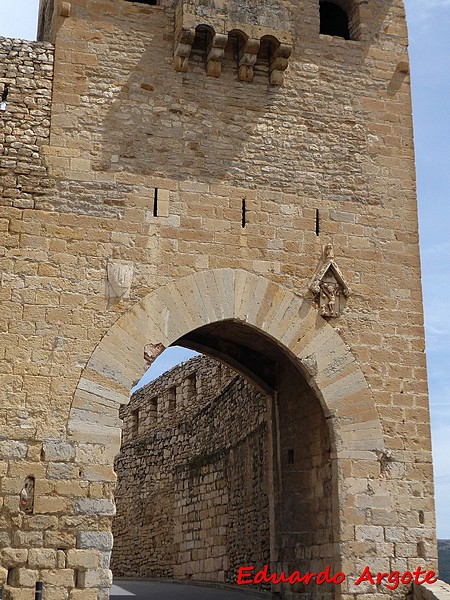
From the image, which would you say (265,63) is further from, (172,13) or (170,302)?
(170,302)

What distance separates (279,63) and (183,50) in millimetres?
1012

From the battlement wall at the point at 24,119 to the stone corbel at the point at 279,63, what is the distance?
87.5 inches

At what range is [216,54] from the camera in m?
8.61

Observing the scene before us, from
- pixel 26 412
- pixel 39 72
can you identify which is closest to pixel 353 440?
pixel 26 412

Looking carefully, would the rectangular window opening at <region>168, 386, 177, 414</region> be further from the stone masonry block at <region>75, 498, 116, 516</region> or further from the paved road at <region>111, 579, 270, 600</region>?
the stone masonry block at <region>75, 498, 116, 516</region>

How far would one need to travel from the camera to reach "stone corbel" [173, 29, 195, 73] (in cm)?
842

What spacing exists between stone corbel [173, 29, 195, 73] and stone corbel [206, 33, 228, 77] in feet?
0.73

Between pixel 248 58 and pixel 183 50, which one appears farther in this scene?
pixel 248 58

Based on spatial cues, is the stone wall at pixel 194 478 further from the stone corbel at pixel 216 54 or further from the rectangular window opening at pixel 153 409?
the stone corbel at pixel 216 54

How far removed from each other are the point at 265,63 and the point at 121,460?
10.4 metres

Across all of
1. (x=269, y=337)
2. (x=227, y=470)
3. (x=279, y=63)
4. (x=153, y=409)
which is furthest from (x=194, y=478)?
(x=279, y=63)

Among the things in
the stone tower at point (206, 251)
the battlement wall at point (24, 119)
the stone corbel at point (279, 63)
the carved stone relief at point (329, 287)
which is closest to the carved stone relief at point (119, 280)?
the stone tower at point (206, 251)

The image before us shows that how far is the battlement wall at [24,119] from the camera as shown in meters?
7.83

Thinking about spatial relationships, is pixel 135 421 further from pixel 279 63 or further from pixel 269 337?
pixel 279 63
